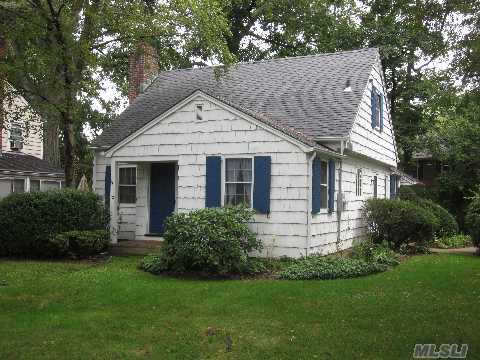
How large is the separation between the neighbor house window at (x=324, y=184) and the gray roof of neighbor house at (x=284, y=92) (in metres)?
0.77

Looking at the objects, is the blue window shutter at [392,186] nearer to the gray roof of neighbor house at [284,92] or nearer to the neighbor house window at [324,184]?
the gray roof of neighbor house at [284,92]

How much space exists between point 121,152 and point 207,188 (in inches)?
116

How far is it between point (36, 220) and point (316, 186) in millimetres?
7123

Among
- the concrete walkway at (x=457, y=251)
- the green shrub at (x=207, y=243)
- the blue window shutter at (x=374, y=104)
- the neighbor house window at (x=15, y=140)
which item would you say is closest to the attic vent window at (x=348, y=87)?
the blue window shutter at (x=374, y=104)

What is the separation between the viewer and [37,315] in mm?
7715

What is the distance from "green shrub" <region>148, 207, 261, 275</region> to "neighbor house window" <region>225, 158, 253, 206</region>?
4.42ft

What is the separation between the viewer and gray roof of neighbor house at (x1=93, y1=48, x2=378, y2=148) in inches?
576

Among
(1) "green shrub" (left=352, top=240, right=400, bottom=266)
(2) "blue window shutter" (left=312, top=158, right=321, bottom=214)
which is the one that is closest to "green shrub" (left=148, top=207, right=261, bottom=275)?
(2) "blue window shutter" (left=312, top=158, right=321, bottom=214)

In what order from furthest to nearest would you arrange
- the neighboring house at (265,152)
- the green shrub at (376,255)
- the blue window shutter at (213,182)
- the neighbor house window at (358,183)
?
the neighbor house window at (358,183), the blue window shutter at (213,182), the neighboring house at (265,152), the green shrub at (376,255)

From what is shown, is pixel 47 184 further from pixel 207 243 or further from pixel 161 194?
pixel 207 243

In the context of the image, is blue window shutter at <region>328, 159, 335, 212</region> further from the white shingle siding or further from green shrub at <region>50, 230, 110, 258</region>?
green shrub at <region>50, 230, 110, 258</region>

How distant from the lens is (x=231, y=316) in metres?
7.67

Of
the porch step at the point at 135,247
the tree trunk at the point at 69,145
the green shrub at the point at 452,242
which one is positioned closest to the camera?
the porch step at the point at 135,247

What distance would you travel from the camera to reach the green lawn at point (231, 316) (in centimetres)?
612
